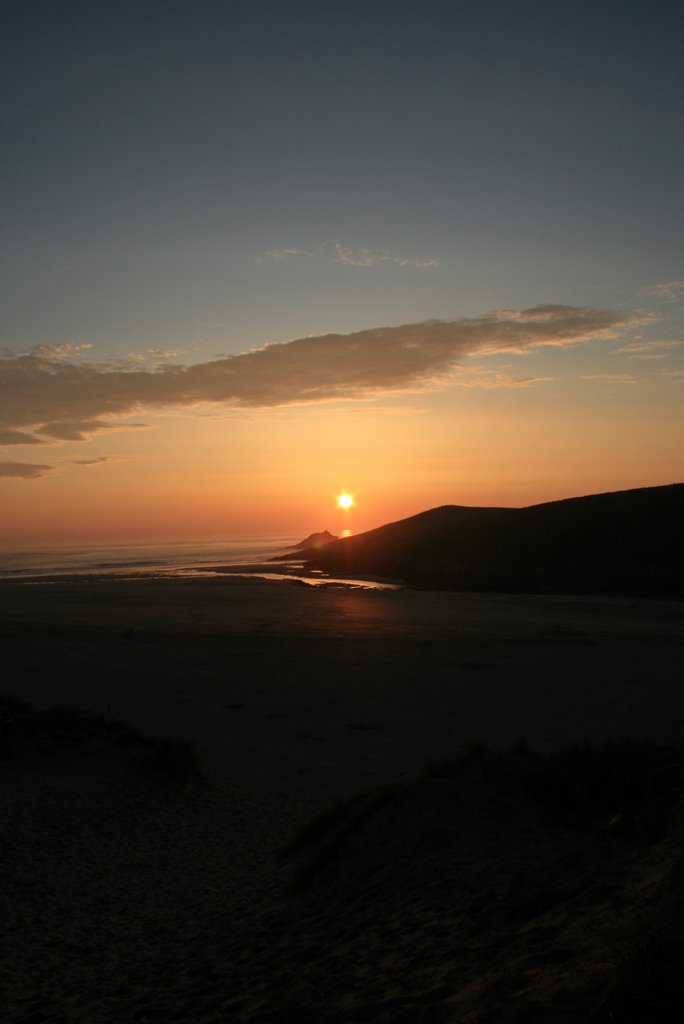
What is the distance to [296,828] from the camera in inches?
370

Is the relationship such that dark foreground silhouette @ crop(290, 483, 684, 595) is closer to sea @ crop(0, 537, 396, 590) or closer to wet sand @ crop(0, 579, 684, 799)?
sea @ crop(0, 537, 396, 590)

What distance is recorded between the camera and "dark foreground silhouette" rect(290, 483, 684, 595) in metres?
48.0

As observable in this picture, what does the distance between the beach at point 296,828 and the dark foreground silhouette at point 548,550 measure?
22928 mm

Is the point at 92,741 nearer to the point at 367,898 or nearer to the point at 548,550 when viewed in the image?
the point at 367,898

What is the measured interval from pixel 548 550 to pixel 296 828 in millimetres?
47467

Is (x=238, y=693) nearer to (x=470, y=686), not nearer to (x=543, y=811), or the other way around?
(x=470, y=686)

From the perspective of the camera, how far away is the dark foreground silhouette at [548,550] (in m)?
48.0

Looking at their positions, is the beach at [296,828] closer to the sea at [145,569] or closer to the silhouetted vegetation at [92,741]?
the silhouetted vegetation at [92,741]

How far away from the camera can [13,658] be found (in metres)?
22.5

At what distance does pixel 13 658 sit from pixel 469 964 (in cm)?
2030

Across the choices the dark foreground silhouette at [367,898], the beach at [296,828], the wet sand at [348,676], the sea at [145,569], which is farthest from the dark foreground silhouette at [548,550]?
the dark foreground silhouette at [367,898]

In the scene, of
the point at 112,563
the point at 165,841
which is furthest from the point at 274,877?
the point at 112,563

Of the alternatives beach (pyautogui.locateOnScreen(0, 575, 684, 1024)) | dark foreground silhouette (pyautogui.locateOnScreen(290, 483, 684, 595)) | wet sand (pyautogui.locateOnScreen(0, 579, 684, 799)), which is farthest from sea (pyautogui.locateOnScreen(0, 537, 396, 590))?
beach (pyautogui.locateOnScreen(0, 575, 684, 1024))

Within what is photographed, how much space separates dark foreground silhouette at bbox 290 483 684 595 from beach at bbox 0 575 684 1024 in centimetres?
2293
